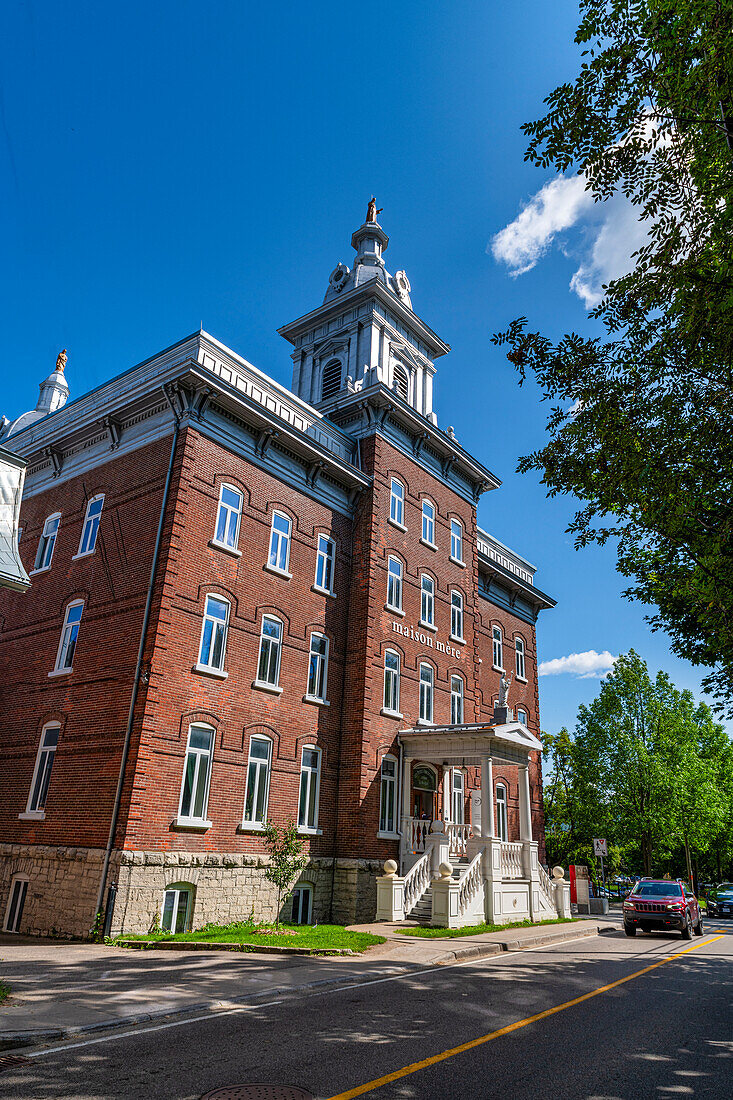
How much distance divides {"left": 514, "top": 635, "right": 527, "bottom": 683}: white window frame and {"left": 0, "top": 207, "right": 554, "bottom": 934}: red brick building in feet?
21.2

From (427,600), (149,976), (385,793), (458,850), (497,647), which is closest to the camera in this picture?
(149,976)

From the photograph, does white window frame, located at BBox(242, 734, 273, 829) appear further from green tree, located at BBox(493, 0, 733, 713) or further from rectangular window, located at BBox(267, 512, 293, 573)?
green tree, located at BBox(493, 0, 733, 713)

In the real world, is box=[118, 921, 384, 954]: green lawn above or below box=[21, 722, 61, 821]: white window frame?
below

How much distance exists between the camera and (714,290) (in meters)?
9.98

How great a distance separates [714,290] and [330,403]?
17.7 metres

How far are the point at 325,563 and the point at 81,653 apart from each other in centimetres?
780

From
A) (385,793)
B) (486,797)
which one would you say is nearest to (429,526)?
(385,793)

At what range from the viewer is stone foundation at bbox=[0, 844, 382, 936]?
51.2 ft

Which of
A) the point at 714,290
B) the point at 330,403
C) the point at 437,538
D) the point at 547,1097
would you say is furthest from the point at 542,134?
the point at 437,538

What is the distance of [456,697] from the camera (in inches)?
1096

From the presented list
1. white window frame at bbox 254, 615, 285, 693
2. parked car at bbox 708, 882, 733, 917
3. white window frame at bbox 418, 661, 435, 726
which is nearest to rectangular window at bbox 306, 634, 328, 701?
white window frame at bbox 254, 615, 285, 693

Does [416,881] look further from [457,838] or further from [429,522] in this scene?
[429,522]

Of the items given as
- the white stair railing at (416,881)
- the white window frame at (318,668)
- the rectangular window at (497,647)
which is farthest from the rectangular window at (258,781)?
the rectangular window at (497,647)

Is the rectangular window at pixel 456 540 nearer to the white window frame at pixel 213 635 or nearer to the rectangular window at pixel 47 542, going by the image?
the white window frame at pixel 213 635
